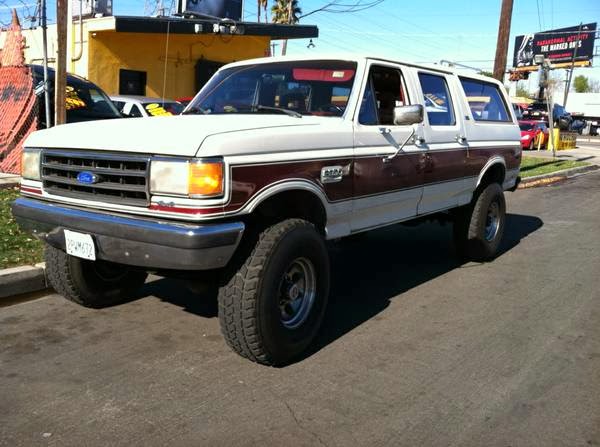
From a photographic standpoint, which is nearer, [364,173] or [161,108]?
[364,173]

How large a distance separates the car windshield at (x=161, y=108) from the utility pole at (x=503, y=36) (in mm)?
8540

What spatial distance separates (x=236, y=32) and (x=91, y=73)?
4477 mm

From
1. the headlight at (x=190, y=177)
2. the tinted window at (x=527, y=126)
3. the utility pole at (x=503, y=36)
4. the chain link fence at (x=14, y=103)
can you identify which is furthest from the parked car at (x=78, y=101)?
the tinted window at (x=527, y=126)

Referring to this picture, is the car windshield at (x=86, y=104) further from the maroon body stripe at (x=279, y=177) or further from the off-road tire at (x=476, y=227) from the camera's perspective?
the maroon body stripe at (x=279, y=177)

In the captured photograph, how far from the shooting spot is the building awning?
16281 mm

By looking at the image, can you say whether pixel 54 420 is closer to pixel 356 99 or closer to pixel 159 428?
pixel 159 428

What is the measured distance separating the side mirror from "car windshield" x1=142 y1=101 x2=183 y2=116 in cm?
899

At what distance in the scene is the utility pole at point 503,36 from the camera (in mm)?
15570

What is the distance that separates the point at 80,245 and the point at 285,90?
6.35ft

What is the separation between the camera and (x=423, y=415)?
311cm

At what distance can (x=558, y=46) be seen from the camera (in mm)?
66562

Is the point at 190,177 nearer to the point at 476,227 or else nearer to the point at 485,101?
the point at 476,227

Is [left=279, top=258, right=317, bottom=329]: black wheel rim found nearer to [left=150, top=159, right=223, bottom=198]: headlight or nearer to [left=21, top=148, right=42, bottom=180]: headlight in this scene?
[left=150, top=159, right=223, bottom=198]: headlight

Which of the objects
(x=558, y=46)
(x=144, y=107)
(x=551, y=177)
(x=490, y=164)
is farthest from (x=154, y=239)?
(x=558, y=46)
